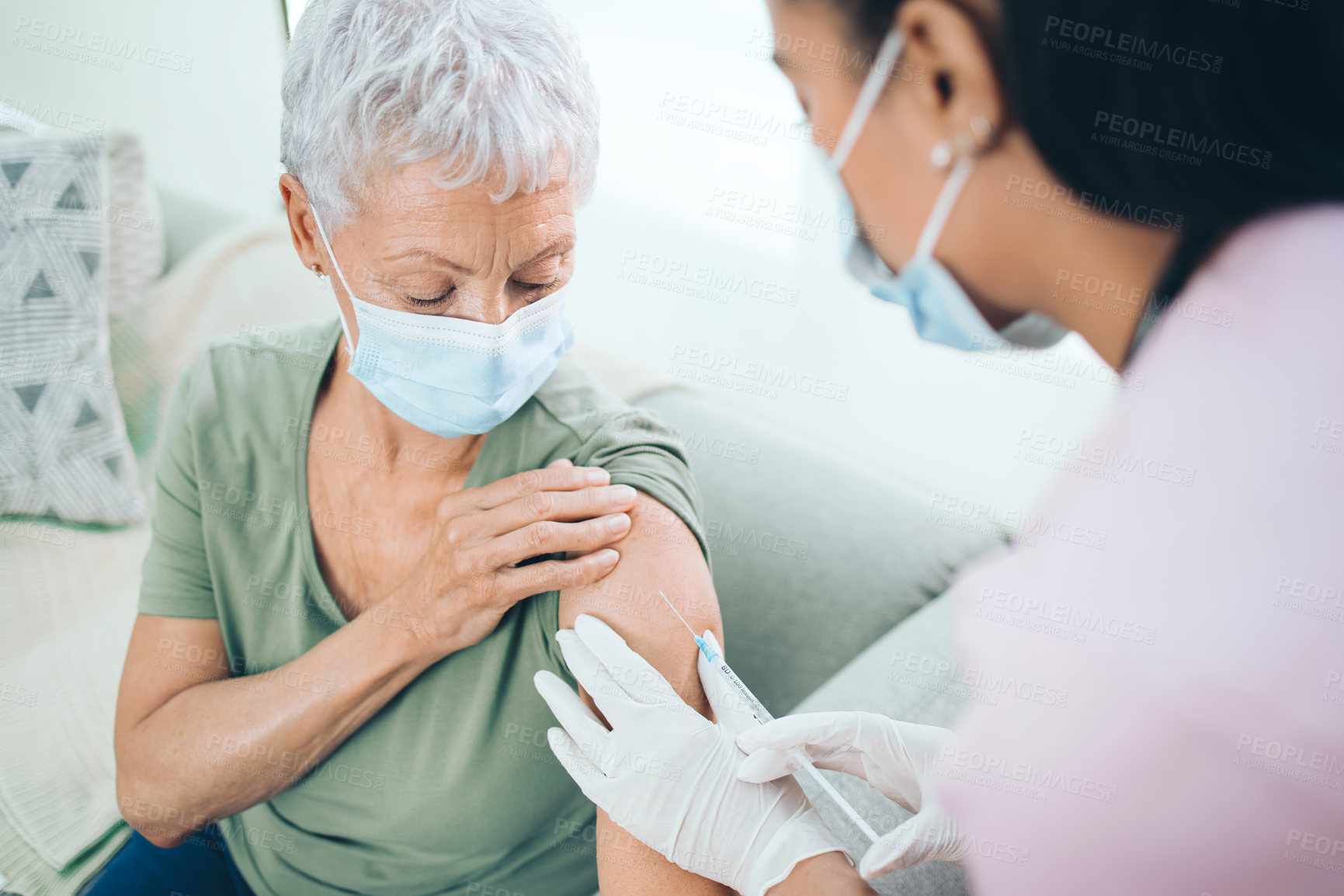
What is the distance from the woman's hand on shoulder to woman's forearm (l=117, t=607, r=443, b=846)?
0.08 m

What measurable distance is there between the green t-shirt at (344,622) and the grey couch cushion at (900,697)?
449mm

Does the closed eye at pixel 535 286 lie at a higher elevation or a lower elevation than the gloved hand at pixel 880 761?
higher

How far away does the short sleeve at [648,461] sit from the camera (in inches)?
41.8

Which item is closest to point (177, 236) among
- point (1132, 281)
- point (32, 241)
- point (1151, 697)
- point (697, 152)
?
point (32, 241)

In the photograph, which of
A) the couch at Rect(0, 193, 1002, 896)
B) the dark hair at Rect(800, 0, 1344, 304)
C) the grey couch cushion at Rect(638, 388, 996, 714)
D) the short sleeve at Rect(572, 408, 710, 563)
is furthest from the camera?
the grey couch cushion at Rect(638, 388, 996, 714)

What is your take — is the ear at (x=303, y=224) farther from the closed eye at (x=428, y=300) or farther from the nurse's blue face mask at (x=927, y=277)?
the nurse's blue face mask at (x=927, y=277)

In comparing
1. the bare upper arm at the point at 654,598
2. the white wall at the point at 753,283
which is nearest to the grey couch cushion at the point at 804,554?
the white wall at the point at 753,283

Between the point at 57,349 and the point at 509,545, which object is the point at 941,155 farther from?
the point at 57,349

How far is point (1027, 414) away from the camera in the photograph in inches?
66.8

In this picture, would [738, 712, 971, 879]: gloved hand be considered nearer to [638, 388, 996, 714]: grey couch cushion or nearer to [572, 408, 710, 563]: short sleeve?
[572, 408, 710, 563]: short sleeve

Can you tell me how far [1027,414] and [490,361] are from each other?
50.4 inches

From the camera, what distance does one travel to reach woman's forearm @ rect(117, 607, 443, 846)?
1.08 metres

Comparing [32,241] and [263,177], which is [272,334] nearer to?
[32,241]

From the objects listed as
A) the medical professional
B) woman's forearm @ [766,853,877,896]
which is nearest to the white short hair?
the medical professional
